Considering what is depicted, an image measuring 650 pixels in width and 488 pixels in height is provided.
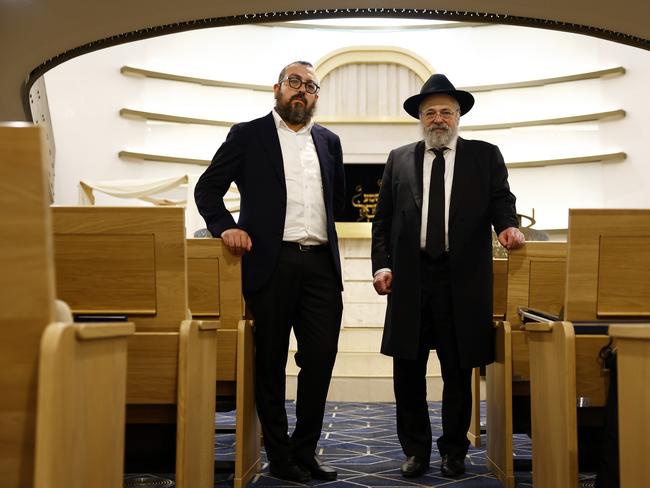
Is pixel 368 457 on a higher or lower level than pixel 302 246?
lower

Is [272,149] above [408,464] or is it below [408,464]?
above

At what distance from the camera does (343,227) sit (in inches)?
203

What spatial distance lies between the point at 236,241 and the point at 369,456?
113 cm

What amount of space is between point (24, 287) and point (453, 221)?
1999 mm

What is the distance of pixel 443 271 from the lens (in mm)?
2955

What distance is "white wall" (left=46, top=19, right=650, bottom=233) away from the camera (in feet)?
32.4

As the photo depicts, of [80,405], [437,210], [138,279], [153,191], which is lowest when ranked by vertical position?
[80,405]

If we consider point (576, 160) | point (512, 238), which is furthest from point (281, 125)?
point (576, 160)

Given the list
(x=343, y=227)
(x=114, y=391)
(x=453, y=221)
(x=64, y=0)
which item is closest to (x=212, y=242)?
(x=453, y=221)

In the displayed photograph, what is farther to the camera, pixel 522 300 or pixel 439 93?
pixel 439 93

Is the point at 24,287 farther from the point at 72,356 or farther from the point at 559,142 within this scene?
the point at 559,142

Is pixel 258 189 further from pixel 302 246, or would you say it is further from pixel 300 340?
pixel 300 340

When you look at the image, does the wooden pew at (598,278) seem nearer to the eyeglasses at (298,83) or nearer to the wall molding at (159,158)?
the eyeglasses at (298,83)

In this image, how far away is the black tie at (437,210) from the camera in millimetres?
2953
